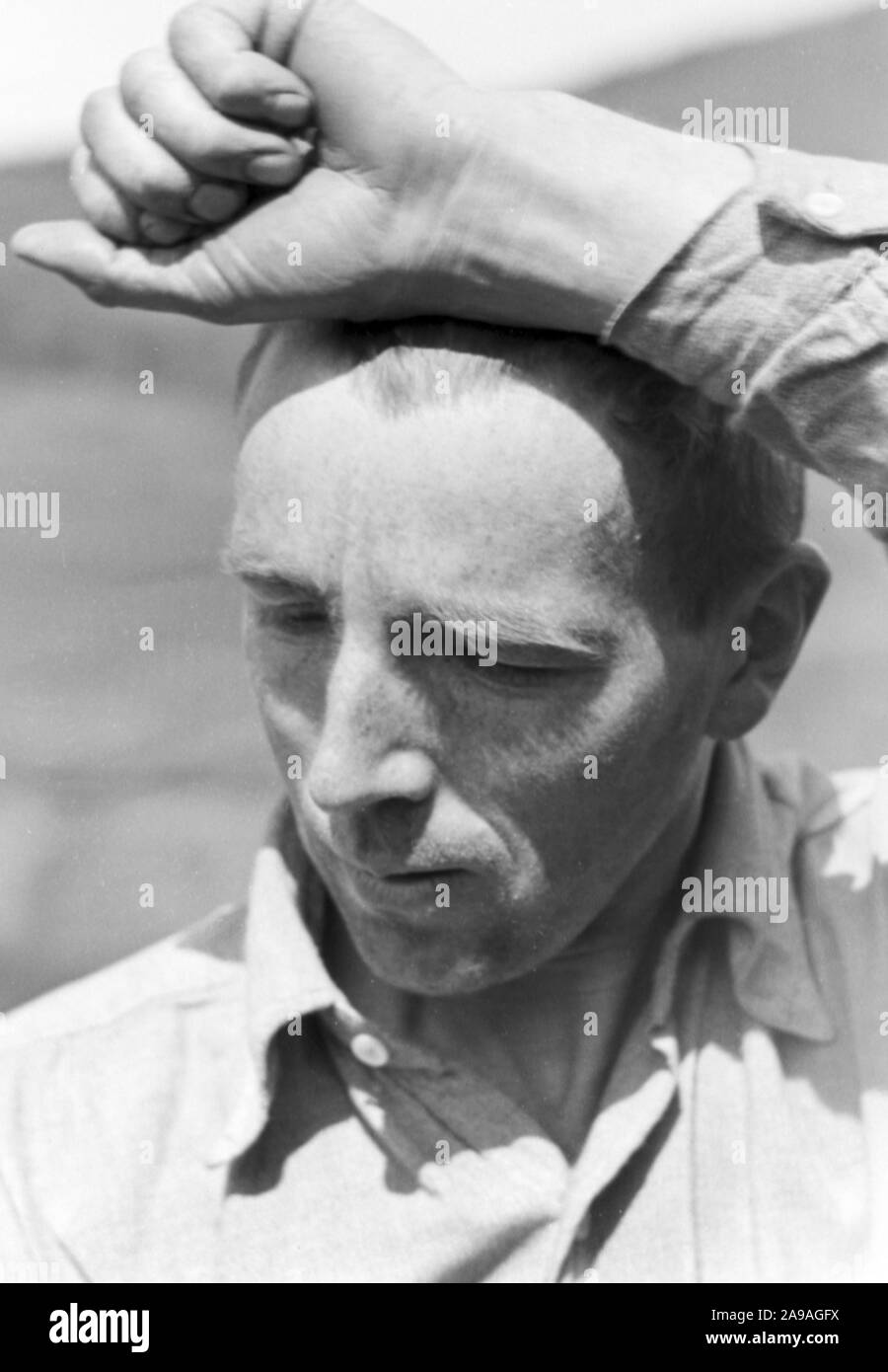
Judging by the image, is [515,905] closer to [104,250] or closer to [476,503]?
[476,503]

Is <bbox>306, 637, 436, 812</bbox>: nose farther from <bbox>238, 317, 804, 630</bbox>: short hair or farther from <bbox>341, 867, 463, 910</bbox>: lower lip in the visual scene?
<bbox>238, 317, 804, 630</bbox>: short hair

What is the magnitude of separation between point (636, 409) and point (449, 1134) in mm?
663

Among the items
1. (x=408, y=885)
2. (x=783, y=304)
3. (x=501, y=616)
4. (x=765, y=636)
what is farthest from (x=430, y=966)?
(x=783, y=304)

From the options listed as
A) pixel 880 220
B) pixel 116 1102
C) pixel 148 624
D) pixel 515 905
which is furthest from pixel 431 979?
pixel 148 624

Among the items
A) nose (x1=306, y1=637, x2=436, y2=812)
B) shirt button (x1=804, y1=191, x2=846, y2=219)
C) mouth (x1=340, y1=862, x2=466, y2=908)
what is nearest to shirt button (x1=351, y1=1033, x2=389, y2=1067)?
mouth (x1=340, y1=862, x2=466, y2=908)

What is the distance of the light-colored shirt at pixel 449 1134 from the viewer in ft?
5.72

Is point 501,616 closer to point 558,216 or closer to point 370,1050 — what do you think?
point 558,216

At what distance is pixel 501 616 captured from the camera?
1.59 metres

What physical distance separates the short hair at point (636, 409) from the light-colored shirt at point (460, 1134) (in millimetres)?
66

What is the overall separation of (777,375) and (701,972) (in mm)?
601

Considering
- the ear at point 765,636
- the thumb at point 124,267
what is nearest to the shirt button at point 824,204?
the ear at point 765,636

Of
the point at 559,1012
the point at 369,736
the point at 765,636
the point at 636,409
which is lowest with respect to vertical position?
the point at 559,1012

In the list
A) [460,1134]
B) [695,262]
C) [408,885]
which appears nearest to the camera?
[695,262]

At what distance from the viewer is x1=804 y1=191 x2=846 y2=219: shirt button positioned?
1.57 m
